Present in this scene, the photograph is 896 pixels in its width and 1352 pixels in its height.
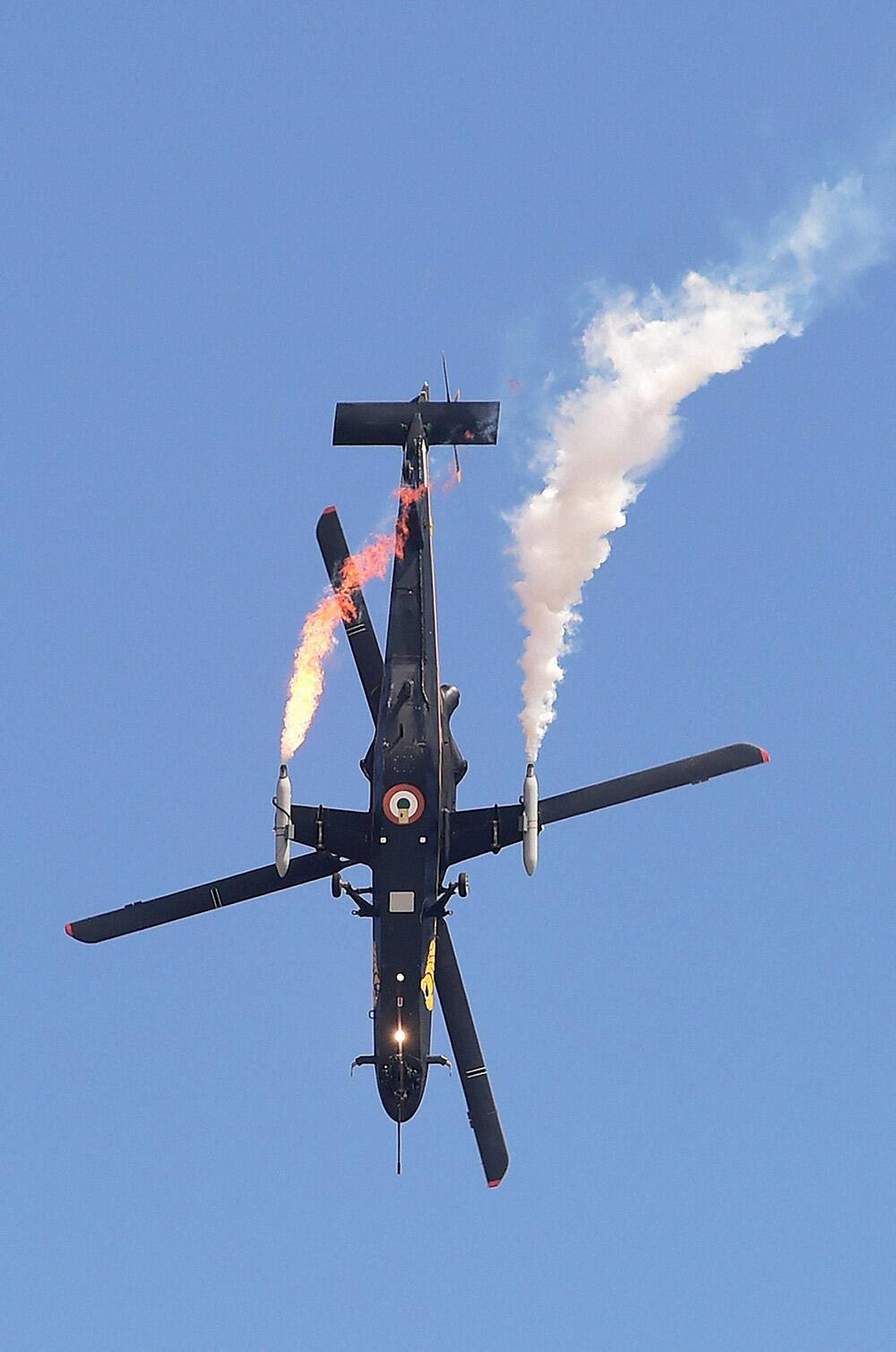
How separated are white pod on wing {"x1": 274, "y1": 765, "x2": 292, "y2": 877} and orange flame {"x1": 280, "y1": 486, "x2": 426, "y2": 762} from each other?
104 cm

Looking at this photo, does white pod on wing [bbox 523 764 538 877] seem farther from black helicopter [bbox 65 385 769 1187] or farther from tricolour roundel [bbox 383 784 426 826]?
tricolour roundel [bbox 383 784 426 826]

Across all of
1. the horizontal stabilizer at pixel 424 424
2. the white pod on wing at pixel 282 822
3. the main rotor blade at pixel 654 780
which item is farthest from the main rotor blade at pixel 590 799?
the horizontal stabilizer at pixel 424 424

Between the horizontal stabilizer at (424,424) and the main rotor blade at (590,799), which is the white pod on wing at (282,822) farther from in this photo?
the horizontal stabilizer at (424,424)

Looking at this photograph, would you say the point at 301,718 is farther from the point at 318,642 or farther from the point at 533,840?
the point at 533,840

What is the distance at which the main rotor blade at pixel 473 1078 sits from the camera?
57750mm

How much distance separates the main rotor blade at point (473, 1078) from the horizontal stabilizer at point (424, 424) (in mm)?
12962

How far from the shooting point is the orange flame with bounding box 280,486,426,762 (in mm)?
56594

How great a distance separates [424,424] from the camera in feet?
191

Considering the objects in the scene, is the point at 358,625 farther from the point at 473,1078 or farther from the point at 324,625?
the point at 473,1078

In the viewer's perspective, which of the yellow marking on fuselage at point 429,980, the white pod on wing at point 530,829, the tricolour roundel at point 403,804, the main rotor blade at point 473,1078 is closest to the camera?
the tricolour roundel at point 403,804

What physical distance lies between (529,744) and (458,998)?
675cm

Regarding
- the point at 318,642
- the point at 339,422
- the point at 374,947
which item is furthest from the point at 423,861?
the point at 339,422

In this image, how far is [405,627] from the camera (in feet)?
184

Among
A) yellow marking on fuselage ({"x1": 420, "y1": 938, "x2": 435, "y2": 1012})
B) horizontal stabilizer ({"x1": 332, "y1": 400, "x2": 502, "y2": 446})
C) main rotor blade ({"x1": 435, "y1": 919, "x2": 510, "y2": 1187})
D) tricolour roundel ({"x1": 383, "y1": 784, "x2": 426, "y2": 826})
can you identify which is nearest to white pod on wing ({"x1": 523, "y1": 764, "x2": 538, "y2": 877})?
tricolour roundel ({"x1": 383, "y1": 784, "x2": 426, "y2": 826})
